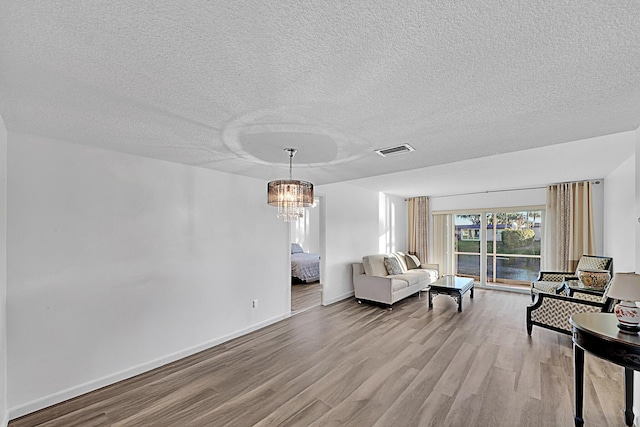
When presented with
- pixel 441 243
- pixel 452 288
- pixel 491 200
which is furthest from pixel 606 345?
pixel 441 243

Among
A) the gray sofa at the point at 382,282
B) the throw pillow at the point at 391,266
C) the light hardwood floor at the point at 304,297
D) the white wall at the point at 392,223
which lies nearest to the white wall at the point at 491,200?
the white wall at the point at 392,223

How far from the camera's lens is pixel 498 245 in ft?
22.1

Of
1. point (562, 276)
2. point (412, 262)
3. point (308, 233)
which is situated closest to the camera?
point (562, 276)

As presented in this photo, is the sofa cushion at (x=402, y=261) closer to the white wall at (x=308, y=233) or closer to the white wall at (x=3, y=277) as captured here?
the white wall at (x=308, y=233)

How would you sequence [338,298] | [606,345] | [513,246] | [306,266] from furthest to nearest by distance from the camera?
[306,266]
[513,246]
[338,298]
[606,345]

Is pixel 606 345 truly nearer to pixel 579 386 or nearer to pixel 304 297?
pixel 579 386

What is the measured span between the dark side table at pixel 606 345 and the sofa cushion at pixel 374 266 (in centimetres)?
361

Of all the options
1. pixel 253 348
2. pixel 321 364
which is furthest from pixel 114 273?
pixel 321 364

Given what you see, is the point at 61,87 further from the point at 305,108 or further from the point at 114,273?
the point at 114,273

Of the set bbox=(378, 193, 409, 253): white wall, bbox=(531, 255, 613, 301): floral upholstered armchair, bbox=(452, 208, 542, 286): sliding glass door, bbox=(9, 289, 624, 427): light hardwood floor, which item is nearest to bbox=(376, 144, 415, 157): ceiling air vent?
bbox=(9, 289, 624, 427): light hardwood floor

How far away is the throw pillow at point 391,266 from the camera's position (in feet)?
19.2

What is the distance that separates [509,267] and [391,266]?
3029mm

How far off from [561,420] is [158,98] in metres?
3.67

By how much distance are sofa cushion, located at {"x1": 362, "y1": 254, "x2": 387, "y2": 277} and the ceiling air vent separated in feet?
10.5
